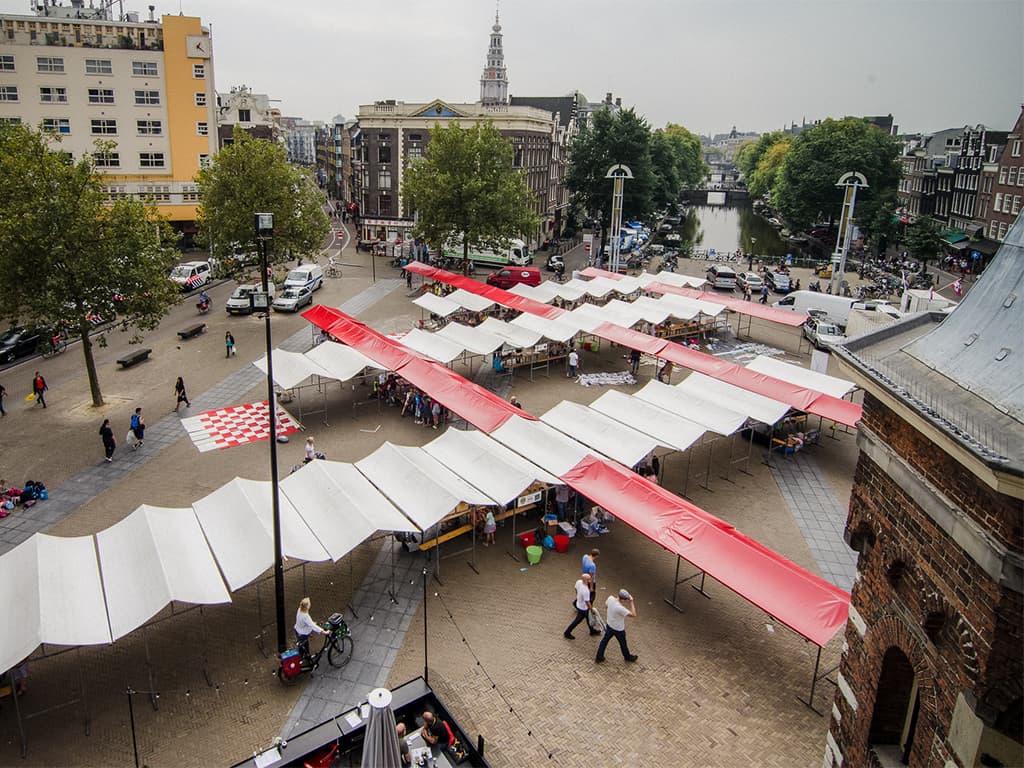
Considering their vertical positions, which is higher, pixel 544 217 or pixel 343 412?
pixel 544 217

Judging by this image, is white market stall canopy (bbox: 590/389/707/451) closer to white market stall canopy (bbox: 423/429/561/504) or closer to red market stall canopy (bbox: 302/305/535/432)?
red market stall canopy (bbox: 302/305/535/432)

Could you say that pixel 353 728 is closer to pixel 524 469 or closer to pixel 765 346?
pixel 524 469

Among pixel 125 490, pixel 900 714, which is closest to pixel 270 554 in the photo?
pixel 125 490

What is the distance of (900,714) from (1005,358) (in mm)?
3506

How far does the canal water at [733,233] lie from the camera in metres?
75.6

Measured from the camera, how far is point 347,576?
15102 millimetres

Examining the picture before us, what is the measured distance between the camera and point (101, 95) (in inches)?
1822

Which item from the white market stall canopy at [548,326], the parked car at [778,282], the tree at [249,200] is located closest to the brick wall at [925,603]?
the white market stall canopy at [548,326]

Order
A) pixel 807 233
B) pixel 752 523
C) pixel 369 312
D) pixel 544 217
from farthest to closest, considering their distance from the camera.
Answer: pixel 807 233
pixel 544 217
pixel 369 312
pixel 752 523

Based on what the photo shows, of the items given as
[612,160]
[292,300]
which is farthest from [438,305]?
[612,160]

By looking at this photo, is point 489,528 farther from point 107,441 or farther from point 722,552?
point 107,441

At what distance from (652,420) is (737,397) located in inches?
141

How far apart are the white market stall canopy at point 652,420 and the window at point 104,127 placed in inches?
1683

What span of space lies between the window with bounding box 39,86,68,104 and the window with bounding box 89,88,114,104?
1474 millimetres
